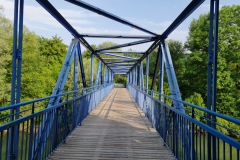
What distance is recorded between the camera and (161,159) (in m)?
5.22

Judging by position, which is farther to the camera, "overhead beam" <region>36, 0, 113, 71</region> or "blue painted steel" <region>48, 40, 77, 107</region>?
"blue painted steel" <region>48, 40, 77, 107</region>

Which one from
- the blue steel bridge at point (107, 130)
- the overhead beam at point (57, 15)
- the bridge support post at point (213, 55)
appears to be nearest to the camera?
the blue steel bridge at point (107, 130)

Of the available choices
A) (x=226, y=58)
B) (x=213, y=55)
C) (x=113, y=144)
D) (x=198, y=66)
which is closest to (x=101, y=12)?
(x=113, y=144)

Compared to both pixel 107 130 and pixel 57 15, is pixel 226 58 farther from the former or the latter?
pixel 57 15

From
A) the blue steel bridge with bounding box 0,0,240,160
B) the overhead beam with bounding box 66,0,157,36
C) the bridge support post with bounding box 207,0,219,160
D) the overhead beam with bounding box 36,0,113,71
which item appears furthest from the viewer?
the overhead beam with bounding box 66,0,157,36

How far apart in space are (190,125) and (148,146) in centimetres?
212

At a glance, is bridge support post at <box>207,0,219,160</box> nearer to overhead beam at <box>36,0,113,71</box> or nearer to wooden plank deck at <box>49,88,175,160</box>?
wooden plank deck at <box>49,88,175,160</box>

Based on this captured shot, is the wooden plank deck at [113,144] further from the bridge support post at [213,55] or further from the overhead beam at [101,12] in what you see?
the overhead beam at [101,12]

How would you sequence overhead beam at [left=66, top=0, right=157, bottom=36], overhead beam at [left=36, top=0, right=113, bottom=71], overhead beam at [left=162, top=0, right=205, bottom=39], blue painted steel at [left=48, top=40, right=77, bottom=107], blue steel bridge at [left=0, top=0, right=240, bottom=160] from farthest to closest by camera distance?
blue painted steel at [left=48, top=40, right=77, bottom=107], overhead beam at [left=66, top=0, right=157, bottom=36], overhead beam at [left=36, top=0, right=113, bottom=71], overhead beam at [left=162, top=0, right=205, bottom=39], blue steel bridge at [left=0, top=0, right=240, bottom=160]

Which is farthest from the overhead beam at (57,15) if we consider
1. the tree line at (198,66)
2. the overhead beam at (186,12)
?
the tree line at (198,66)

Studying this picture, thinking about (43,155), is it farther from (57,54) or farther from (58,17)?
(57,54)

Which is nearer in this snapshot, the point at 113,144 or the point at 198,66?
the point at 113,144

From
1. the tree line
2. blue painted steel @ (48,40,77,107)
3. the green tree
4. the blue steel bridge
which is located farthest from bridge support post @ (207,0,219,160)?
the green tree

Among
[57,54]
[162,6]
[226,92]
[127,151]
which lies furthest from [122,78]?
[127,151]
